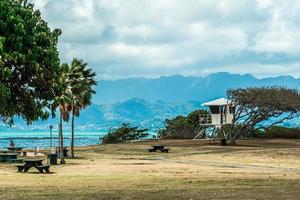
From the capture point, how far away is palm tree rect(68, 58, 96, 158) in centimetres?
5959

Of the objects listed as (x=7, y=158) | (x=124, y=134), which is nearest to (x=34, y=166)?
(x=7, y=158)

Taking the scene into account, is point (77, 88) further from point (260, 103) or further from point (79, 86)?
point (260, 103)

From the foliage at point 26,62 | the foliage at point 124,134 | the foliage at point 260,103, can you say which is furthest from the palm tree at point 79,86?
the foliage at point 124,134

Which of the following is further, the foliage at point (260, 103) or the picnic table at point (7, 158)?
the foliage at point (260, 103)

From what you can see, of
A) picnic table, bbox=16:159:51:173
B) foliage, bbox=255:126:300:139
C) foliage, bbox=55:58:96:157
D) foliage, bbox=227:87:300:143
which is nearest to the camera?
picnic table, bbox=16:159:51:173

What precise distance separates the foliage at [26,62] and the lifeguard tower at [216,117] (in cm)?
7547

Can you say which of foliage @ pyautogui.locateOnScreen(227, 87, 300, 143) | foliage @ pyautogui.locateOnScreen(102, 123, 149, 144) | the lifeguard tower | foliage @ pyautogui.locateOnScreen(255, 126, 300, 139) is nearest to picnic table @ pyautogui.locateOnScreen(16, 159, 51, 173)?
foliage @ pyautogui.locateOnScreen(227, 87, 300, 143)

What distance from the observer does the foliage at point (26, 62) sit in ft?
53.5

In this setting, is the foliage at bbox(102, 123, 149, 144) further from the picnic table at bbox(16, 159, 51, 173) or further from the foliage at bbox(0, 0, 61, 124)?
the foliage at bbox(0, 0, 61, 124)

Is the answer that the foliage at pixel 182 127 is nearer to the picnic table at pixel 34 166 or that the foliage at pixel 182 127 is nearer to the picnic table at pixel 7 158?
the picnic table at pixel 7 158

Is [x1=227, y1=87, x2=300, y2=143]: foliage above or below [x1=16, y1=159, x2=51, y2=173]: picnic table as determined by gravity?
above

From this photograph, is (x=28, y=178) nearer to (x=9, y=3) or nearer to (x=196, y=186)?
(x=196, y=186)

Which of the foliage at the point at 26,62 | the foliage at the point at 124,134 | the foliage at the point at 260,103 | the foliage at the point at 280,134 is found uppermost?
the foliage at the point at 260,103

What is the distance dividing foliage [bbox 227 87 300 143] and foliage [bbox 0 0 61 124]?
69745 mm
